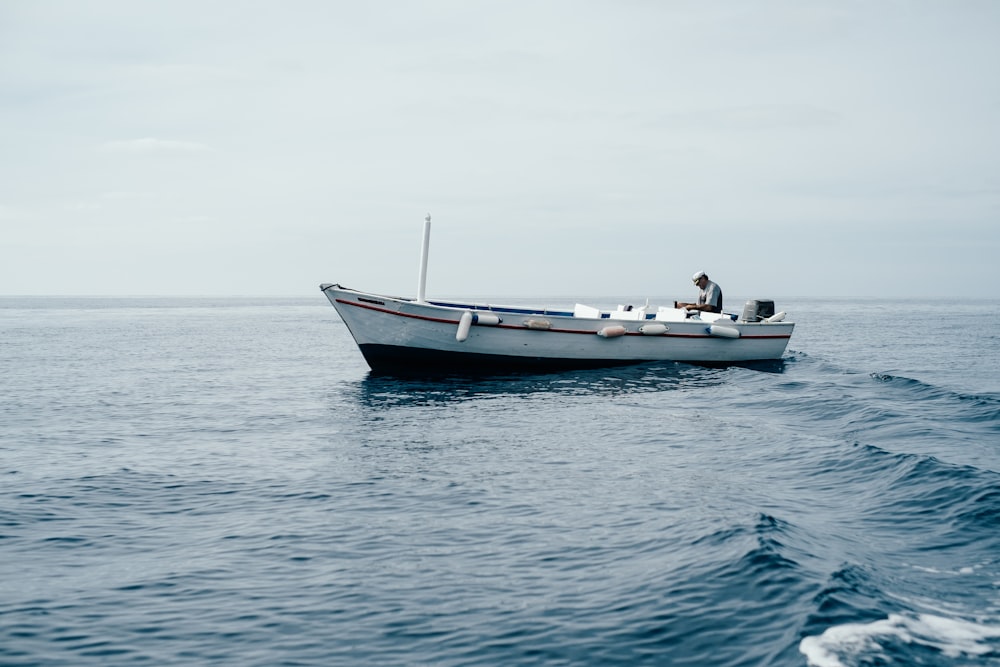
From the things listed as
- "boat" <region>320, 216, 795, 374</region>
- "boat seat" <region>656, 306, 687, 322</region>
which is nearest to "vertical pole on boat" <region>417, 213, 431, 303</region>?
"boat" <region>320, 216, 795, 374</region>

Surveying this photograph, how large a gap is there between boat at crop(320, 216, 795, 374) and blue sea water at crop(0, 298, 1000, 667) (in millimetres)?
2847

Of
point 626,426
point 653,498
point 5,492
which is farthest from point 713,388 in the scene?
point 5,492

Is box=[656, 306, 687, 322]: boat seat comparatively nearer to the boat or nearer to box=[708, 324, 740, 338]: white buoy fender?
the boat

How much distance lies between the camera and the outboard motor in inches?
1000

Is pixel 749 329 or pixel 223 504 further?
pixel 749 329

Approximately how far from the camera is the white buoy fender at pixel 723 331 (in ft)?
78.2

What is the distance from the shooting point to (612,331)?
22.6m

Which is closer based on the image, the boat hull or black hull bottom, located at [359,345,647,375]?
the boat hull

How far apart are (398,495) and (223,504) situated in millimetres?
2224

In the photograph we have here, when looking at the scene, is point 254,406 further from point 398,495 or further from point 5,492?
point 398,495

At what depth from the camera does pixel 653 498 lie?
1023cm

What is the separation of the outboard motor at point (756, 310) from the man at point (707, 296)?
1009mm

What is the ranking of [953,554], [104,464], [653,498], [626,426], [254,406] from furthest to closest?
[254,406] < [626,426] < [104,464] < [653,498] < [953,554]

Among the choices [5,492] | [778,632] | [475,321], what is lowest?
[5,492]
